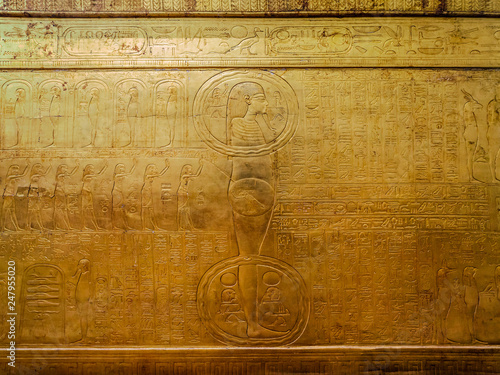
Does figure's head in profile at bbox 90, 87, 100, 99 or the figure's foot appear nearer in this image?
the figure's foot

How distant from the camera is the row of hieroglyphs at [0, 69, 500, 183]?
321 cm

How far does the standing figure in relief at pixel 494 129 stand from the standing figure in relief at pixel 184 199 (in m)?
2.75

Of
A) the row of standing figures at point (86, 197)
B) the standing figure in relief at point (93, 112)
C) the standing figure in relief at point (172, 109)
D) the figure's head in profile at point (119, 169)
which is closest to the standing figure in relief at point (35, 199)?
the row of standing figures at point (86, 197)

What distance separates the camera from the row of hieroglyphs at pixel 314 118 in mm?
3207

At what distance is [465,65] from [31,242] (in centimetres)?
442

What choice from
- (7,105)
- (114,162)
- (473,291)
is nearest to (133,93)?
(114,162)

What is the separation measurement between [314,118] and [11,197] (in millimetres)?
2928

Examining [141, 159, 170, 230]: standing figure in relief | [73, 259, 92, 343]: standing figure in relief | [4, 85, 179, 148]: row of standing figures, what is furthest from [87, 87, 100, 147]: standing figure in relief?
[73, 259, 92, 343]: standing figure in relief

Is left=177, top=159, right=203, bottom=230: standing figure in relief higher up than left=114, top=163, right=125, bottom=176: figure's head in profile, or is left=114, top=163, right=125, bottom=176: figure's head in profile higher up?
left=114, top=163, right=125, bottom=176: figure's head in profile

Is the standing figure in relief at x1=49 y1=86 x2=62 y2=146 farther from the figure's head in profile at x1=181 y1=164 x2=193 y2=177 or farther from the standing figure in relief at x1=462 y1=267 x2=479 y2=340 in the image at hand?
→ the standing figure in relief at x1=462 y1=267 x2=479 y2=340

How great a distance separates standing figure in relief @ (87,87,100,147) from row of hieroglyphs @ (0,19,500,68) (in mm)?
283

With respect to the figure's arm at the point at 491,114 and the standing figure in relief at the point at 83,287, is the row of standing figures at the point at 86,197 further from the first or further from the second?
the figure's arm at the point at 491,114

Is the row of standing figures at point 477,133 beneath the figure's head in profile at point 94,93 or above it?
beneath

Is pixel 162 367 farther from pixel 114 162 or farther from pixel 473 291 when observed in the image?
pixel 473 291
